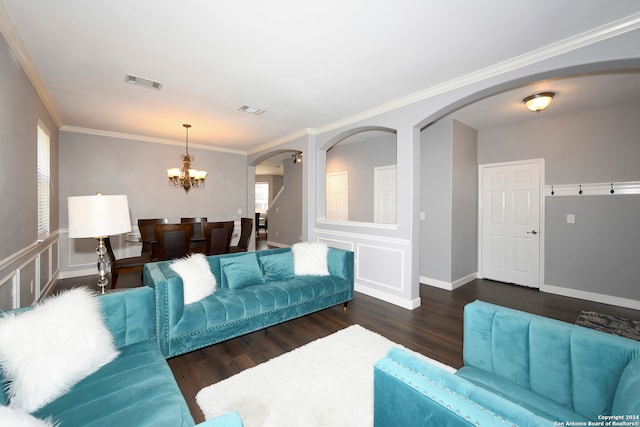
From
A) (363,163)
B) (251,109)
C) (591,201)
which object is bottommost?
(591,201)

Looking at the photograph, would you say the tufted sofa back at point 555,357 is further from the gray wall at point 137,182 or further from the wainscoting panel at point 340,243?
the gray wall at point 137,182

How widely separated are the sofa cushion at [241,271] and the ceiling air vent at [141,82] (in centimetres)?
214

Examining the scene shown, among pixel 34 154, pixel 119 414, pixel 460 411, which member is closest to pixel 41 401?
pixel 119 414

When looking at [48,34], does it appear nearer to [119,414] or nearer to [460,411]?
[119,414]

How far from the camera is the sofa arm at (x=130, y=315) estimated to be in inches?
64.9

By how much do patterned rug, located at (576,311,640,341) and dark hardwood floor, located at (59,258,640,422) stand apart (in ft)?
0.43

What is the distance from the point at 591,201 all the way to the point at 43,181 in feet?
25.5

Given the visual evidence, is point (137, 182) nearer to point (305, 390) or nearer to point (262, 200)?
point (305, 390)

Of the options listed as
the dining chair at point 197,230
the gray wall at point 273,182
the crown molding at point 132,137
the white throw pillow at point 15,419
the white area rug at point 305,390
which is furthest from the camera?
the gray wall at point 273,182

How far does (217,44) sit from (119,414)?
8.43 ft

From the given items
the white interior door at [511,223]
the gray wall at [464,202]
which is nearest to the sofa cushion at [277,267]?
the gray wall at [464,202]

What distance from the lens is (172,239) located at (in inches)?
138

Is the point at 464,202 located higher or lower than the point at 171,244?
higher

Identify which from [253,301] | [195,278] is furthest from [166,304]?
[253,301]
